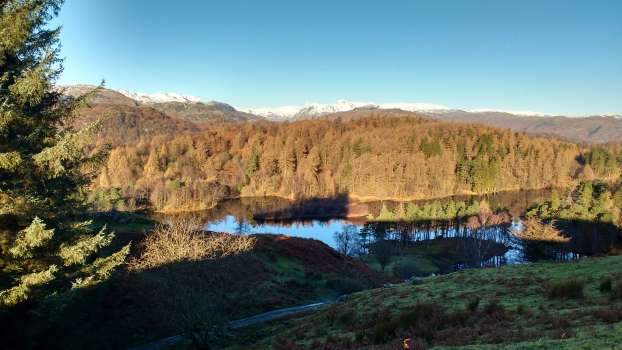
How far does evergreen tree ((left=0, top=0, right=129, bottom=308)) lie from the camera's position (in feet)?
50.3

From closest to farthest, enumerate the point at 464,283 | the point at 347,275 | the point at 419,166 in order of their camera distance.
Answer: the point at 464,283 → the point at 347,275 → the point at 419,166

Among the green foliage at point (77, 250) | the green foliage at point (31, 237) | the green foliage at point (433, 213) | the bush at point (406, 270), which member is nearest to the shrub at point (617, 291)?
the green foliage at point (77, 250)

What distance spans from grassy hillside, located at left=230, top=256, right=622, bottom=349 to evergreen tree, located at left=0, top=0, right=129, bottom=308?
30.9ft

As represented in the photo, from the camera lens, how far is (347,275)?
164 ft

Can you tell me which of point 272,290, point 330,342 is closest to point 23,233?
point 330,342

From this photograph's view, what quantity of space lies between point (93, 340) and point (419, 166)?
174515 millimetres

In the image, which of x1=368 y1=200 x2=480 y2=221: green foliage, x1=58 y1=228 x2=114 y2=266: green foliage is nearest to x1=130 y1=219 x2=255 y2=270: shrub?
x1=58 y1=228 x2=114 y2=266: green foliage

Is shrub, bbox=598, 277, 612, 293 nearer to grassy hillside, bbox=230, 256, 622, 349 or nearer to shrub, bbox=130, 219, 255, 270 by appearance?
grassy hillside, bbox=230, 256, 622, 349

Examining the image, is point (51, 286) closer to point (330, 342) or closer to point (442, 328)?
point (330, 342)

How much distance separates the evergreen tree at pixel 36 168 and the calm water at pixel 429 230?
112 ft

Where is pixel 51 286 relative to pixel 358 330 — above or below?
above

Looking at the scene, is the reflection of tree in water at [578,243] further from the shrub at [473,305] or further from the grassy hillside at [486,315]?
the shrub at [473,305]

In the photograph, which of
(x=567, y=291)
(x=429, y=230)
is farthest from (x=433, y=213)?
(x=567, y=291)

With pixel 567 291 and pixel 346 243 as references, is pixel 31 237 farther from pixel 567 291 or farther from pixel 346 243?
pixel 346 243
